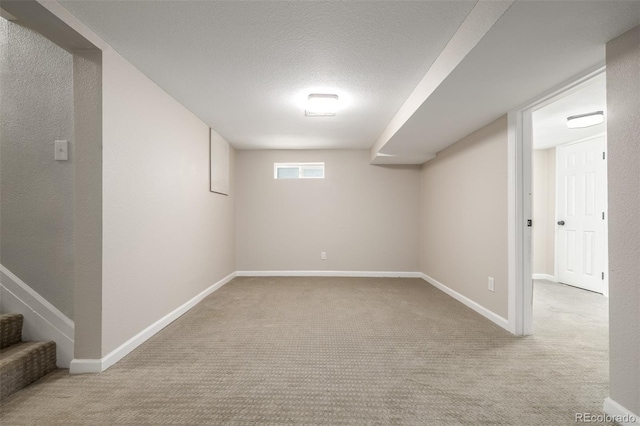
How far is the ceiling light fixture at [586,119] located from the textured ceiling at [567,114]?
0.04 meters

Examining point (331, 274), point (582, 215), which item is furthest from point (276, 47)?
point (582, 215)

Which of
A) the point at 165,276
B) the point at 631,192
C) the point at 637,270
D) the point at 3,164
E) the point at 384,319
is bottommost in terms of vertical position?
the point at 384,319

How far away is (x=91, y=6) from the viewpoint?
63.4 inches

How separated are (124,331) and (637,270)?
303 centimetres

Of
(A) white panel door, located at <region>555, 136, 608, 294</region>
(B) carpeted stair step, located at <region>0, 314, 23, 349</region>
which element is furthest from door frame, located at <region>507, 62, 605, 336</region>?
(B) carpeted stair step, located at <region>0, 314, 23, 349</region>

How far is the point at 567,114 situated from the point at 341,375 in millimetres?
3682

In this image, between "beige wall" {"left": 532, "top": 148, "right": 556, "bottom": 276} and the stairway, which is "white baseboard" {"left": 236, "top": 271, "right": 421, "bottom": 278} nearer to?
"beige wall" {"left": 532, "top": 148, "right": 556, "bottom": 276}

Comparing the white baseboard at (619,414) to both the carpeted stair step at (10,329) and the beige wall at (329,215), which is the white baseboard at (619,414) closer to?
the carpeted stair step at (10,329)

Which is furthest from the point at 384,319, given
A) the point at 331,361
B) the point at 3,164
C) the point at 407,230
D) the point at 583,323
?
the point at 3,164

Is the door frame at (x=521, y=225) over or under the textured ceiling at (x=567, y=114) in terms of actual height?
under

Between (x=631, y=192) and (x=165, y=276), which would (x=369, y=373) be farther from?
(x=165, y=276)

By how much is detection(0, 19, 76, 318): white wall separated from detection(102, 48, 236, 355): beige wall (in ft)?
0.87

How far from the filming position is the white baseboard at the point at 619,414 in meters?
1.36

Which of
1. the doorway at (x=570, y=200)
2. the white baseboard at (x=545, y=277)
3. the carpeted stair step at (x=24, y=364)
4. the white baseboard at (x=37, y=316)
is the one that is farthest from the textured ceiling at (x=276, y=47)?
the white baseboard at (x=545, y=277)
